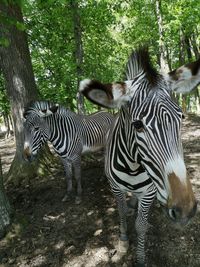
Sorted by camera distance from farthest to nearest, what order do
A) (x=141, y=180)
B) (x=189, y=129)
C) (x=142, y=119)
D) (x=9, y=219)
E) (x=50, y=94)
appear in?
(x=50, y=94)
(x=189, y=129)
(x=9, y=219)
(x=141, y=180)
(x=142, y=119)

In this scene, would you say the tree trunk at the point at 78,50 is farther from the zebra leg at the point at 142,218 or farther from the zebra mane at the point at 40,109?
the zebra leg at the point at 142,218

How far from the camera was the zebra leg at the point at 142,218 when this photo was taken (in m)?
3.81

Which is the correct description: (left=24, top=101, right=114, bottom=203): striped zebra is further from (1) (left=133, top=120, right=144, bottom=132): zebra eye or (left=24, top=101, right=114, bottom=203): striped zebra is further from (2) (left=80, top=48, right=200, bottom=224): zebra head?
(1) (left=133, top=120, right=144, bottom=132): zebra eye

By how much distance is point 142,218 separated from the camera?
3.97 meters

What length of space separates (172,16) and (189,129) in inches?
262

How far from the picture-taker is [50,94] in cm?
1455

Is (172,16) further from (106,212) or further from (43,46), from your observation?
(106,212)

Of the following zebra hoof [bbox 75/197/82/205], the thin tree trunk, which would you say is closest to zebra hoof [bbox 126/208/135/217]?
zebra hoof [bbox 75/197/82/205]

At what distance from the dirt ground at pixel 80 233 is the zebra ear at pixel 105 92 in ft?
9.31

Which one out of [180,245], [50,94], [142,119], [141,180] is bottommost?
[180,245]

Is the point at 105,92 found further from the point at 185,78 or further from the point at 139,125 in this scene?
the point at 185,78

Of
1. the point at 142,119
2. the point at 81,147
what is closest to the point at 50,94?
the point at 81,147

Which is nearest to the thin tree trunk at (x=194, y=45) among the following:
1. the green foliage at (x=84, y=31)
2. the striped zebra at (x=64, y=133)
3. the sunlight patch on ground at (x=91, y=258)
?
the green foliage at (x=84, y=31)

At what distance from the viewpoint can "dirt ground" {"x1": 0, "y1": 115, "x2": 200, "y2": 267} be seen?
4.29 m
